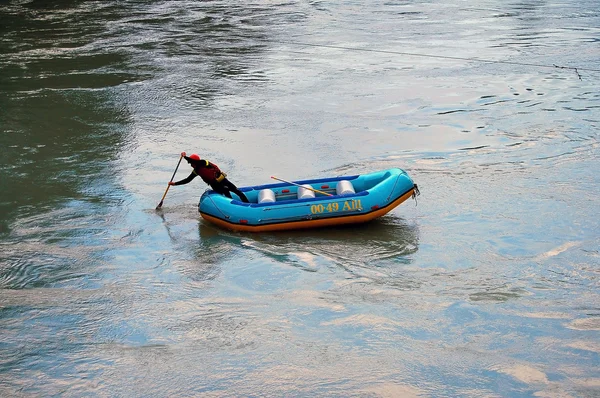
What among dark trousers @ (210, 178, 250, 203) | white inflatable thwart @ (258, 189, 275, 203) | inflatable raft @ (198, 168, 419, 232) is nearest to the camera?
inflatable raft @ (198, 168, 419, 232)

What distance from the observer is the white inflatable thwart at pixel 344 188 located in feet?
44.3

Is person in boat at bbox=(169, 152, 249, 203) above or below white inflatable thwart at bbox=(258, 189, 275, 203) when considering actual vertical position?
above

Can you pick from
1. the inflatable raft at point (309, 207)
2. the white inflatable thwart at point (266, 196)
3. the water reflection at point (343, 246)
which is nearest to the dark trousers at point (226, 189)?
the inflatable raft at point (309, 207)

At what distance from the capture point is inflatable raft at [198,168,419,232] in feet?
43.0

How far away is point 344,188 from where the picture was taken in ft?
44.4

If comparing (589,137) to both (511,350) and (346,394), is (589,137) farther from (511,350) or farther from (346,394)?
(346,394)

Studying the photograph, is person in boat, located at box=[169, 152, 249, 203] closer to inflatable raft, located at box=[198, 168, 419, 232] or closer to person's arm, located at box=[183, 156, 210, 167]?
person's arm, located at box=[183, 156, 210, 167]

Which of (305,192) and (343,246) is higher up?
(305,192)

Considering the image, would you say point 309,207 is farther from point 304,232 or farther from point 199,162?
point 199,162

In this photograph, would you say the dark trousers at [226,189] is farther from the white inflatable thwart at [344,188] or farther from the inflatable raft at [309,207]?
the white inflatable thwart at [344,188]

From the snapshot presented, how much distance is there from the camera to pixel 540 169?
16.0 meters

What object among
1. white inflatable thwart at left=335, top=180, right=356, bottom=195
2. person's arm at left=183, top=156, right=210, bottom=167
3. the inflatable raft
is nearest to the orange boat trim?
the inflatable raft

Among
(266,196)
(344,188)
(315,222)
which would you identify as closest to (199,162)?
(266,196)

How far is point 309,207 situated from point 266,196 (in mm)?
884
